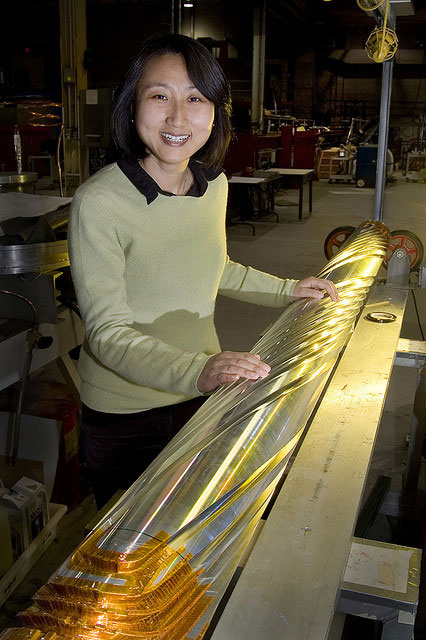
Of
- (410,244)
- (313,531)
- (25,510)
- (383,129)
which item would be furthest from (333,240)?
(313,531)

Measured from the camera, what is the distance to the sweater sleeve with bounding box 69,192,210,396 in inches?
37.5

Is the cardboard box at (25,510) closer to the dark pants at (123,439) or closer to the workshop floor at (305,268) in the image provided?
the workshop floor at (305,268)

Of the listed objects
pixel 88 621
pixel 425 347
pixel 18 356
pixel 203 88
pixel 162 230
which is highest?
pixel 203 88

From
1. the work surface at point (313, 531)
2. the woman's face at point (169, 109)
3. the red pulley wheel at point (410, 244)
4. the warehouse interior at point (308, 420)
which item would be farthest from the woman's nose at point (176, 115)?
the red pulley wheel at point (410, 244)

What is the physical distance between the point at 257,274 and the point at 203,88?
476 mm

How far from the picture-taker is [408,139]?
16.9 meters

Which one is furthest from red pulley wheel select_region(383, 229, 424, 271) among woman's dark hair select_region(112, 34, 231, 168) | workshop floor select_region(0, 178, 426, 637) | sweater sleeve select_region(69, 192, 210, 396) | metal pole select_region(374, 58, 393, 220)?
sweater sleeve select_region(69, 192, 210, 396)

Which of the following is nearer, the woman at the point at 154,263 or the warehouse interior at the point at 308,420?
the warehouse interior at the point at 308,420

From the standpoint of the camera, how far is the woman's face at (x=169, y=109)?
1.06 m

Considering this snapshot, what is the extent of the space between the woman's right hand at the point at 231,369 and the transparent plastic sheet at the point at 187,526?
0.7 inches

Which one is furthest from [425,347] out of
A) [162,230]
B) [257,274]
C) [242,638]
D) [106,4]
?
[106,4]

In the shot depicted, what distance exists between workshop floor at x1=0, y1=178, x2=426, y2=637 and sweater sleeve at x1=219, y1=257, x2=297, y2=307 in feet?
3.05

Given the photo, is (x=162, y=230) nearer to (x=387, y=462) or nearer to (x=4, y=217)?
(x=4, y=217)

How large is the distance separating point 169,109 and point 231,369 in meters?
0.48
